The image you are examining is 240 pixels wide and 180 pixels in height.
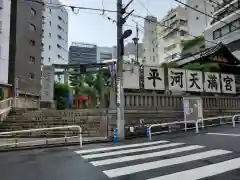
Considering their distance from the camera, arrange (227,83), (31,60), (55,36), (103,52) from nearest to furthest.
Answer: (227,83)
(31,60)
(55,36)
(103,52)

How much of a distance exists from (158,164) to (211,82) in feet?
39.7

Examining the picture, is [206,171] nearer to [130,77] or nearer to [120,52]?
[120,52]

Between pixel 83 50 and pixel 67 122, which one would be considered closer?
pixel 67 122

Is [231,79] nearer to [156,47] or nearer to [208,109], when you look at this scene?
[208,109]

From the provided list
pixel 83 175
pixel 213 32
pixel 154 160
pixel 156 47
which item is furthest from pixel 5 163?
pixel 156 47

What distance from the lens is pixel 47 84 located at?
1487 inches

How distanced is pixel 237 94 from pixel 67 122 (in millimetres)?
13372

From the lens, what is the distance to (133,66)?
14.8 m

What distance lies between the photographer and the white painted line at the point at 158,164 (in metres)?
6.22

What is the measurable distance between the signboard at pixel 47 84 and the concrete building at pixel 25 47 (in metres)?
0.87

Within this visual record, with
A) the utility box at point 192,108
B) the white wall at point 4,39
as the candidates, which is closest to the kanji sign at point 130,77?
the utility box at point 192,108

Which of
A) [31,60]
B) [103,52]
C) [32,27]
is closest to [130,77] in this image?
[31,60]

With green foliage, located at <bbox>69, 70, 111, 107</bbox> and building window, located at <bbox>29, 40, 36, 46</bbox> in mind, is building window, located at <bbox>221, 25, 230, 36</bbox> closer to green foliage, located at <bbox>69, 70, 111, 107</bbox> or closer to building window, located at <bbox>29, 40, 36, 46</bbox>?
green foliage, located at <bbox>69, 70, 111, 107</bbox>

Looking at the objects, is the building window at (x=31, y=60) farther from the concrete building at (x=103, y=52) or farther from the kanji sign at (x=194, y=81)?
the concrete building at (x=103, y=52)
